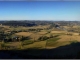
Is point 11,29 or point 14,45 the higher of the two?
point 11,29

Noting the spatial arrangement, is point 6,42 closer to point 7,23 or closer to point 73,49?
point 7,23

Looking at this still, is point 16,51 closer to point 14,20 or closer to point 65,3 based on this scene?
point 14,20

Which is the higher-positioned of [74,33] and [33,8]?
[33,8]

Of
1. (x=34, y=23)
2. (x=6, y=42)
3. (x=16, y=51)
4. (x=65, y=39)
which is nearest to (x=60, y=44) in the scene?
(x=65, y=39)

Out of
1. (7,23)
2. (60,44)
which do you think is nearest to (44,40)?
(60,44)

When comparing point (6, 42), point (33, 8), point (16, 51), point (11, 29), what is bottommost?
point (16, 51)

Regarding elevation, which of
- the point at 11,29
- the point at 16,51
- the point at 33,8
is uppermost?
the point at 33,8
